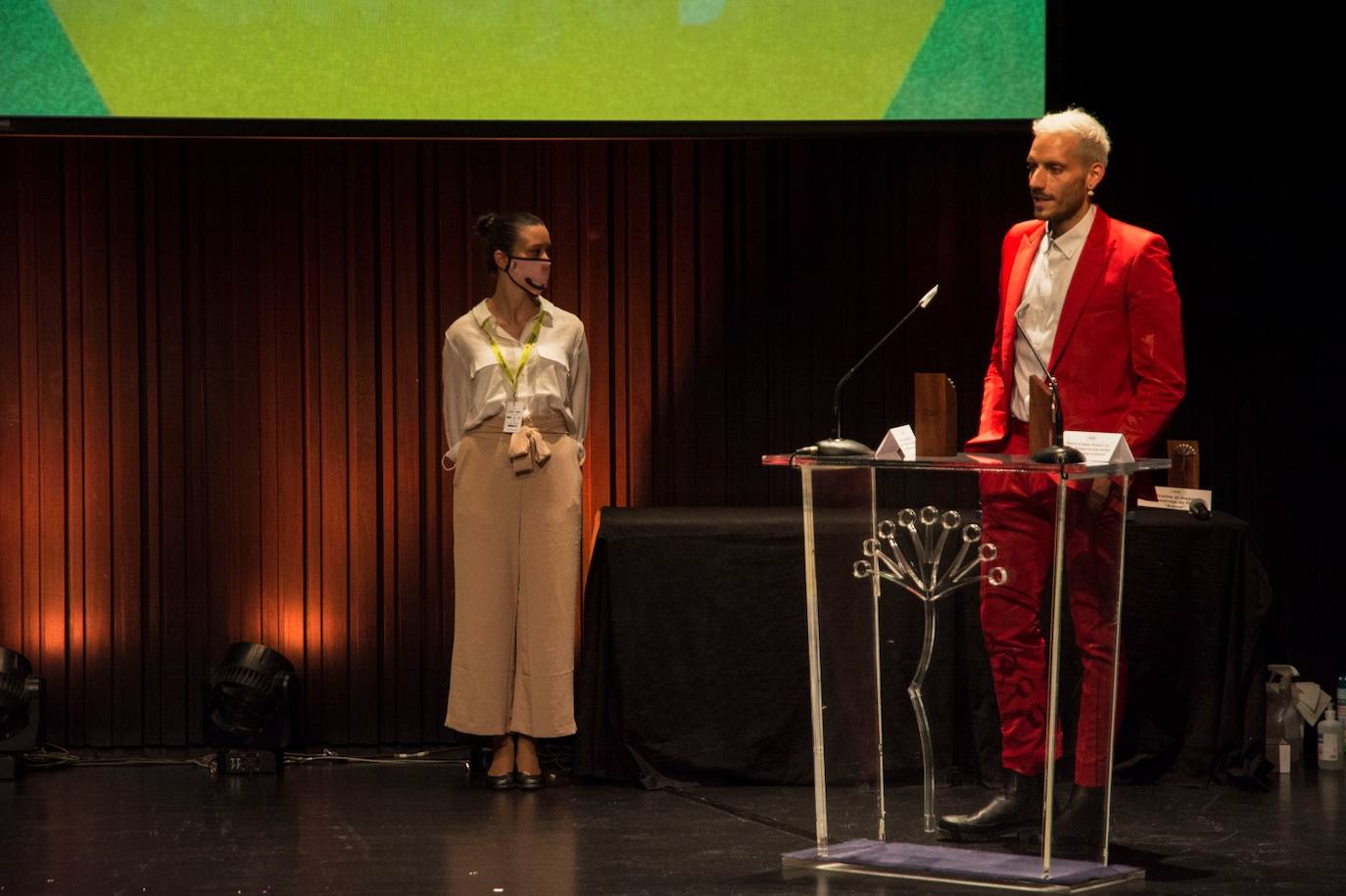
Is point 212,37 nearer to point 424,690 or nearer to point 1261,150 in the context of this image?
point 424,690

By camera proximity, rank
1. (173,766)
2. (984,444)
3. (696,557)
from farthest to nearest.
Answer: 1. (173,766)
2. (696,557)
3. (984,444)

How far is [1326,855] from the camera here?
384 cm

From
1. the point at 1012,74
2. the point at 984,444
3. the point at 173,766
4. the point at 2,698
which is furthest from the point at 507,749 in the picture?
the point at 1012,74

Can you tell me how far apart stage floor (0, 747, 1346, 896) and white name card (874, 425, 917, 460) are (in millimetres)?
712

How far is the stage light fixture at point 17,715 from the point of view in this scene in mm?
4887

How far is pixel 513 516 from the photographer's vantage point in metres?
4.83

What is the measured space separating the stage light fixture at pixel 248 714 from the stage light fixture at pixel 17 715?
0.46 meters

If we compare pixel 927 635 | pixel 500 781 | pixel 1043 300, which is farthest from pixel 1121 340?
pixel 500 781

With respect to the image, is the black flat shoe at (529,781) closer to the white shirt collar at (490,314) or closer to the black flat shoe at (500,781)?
the black flat shoe at (500,781)

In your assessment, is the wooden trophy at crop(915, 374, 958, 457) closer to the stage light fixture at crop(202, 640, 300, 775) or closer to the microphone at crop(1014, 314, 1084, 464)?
the microphone at crop(1014, 314, 1084, 464)

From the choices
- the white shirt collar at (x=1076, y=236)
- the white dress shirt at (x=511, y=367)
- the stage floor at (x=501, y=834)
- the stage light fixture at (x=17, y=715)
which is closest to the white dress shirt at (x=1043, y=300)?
the white shirt collar at (x=1076, y=236)

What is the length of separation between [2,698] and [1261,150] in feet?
13.9

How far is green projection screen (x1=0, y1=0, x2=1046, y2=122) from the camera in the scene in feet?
17.4

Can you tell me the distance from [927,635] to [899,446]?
41 cm
